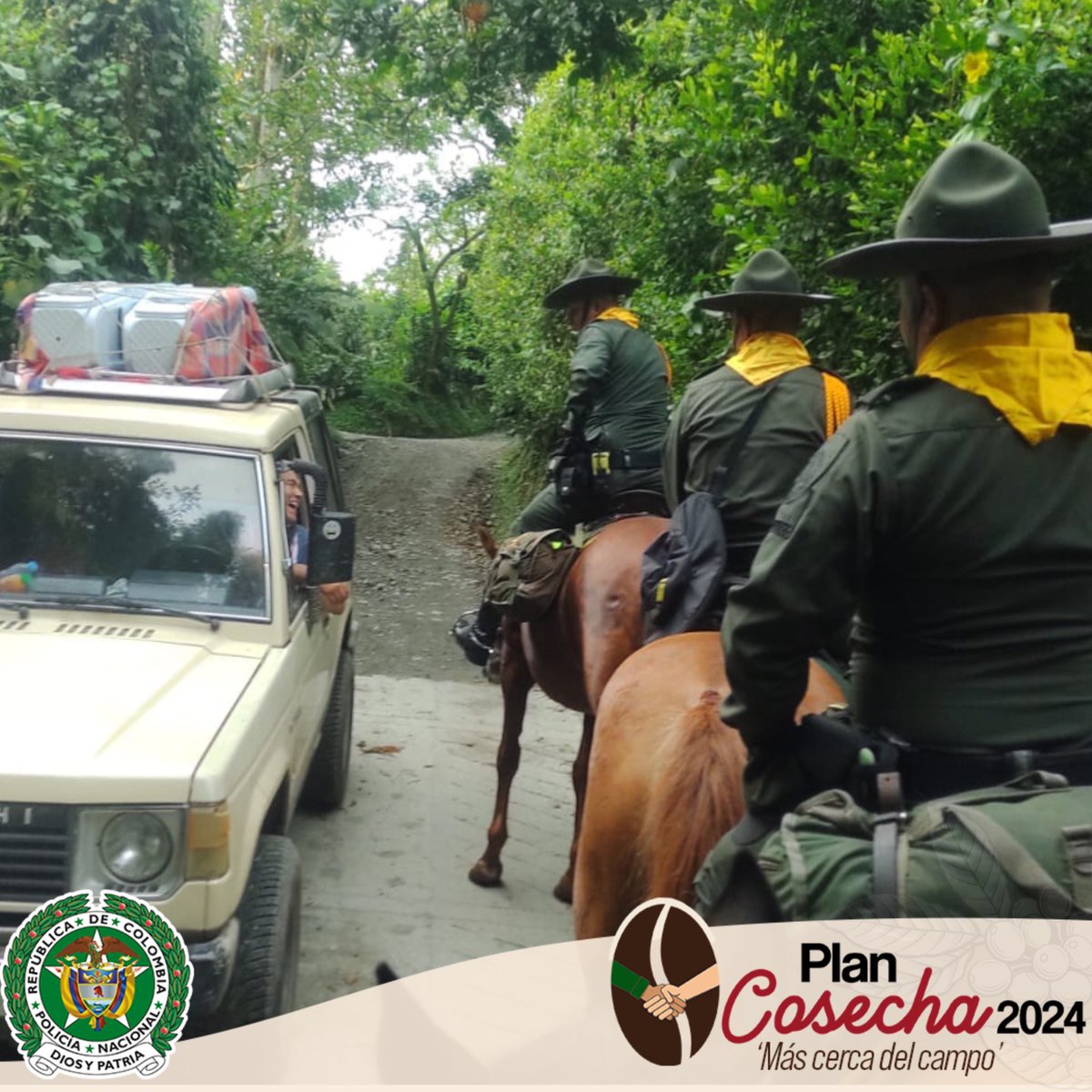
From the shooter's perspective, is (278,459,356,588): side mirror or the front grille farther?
(278,459,356,588): side mirror

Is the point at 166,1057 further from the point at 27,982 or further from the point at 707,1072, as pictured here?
the point at 707,1072

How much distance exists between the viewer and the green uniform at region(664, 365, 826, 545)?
401cm

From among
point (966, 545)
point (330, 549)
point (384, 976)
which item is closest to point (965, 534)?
point (966, 545)

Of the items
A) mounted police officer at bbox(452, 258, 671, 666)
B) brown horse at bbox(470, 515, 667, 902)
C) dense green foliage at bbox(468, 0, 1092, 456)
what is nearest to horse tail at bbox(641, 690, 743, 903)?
brown horse at bbox(470, 515, 667, 902)

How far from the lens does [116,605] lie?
12.6ft

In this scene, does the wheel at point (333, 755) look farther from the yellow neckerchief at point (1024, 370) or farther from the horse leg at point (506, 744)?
the yellow neckerchief at point (1024, 370)

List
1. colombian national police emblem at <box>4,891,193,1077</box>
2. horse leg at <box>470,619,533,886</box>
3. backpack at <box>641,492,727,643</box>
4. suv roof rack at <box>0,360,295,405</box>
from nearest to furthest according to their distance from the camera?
colombian national police emblem at <box>4,891,193,1077</box>
backpack at <box>641,492,727,643</box>
suv roof rack at <box>0,360,295,405</box>
horse leg at <box>470,619,533,886</box>

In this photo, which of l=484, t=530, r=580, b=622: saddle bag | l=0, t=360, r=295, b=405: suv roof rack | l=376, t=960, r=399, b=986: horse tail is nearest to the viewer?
l=376, t=960, r=399, b=986: horse tail

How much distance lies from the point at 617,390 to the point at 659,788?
3433 millimetres

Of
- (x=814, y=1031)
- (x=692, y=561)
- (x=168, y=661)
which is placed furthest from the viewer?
(x=692, y=561)

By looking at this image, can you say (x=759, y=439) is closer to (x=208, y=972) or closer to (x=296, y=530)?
(x=296, y=530)

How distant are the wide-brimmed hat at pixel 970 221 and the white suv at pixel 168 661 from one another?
200cm

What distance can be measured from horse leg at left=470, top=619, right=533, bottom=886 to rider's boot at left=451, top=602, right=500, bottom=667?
0.40 ft

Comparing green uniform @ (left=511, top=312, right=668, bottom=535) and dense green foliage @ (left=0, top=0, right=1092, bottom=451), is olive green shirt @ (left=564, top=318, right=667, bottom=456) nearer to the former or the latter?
green uniform @ (left=511, top=312, right=668, bottom=535)
